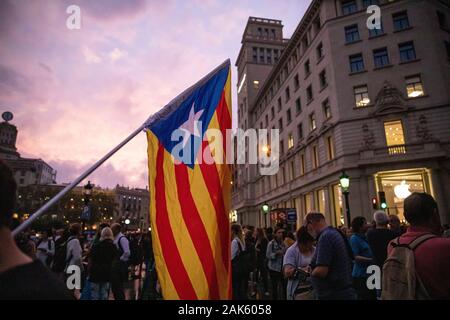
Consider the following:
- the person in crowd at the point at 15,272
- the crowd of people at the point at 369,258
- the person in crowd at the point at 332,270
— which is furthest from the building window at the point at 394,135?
the person in crowd at the point at 15,272

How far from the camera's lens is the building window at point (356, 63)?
24.4 m

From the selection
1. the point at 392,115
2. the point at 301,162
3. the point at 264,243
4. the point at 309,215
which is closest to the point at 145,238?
the point at 264,243

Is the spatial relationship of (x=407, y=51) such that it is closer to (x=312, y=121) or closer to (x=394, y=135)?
(x=394, y=135)

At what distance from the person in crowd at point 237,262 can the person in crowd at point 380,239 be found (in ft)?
11.2

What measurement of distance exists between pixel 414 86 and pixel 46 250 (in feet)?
85.6

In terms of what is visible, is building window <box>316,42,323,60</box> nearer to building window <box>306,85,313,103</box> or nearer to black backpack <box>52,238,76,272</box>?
building window <box>306,85,313,103</box>

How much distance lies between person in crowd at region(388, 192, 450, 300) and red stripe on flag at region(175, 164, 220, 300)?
1878mm

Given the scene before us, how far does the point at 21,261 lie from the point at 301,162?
102ft

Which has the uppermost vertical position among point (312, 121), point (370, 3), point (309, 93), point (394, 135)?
point (370, 3)

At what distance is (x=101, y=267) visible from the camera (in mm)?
6414

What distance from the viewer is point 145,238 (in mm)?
11797

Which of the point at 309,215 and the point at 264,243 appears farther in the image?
the point at 264,243

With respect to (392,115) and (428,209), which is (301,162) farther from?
(428,209)

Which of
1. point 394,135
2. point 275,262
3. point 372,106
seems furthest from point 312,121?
point 275,262
